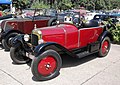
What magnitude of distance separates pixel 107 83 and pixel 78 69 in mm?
985

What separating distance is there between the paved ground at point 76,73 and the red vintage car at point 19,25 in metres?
1.02

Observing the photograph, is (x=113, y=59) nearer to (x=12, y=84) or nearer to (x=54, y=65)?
(x=54, y=65)

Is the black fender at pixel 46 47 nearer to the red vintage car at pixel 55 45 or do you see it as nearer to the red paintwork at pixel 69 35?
the red vintage car at pixel 55 45

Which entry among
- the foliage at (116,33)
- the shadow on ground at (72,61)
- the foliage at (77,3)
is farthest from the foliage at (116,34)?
the foliage at (77,3)

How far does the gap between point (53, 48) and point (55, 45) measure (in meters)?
0.16

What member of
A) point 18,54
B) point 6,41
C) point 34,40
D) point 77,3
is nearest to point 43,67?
point 34,40

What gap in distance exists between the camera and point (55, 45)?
4059mm

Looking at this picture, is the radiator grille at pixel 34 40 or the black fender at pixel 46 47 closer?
the black fender at pixel 46 47

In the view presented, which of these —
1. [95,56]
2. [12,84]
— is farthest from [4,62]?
[95,56]

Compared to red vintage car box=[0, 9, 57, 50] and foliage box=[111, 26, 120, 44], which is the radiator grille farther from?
foliage box=[111, 26, 120, 44]

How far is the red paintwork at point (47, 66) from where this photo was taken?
3830 mm

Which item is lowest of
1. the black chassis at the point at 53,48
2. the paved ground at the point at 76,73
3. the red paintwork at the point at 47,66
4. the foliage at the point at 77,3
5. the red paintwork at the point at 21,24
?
the paved ground at the point at 76,73

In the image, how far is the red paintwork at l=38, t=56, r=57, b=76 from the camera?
3.83 meters

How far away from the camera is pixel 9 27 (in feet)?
21.9
